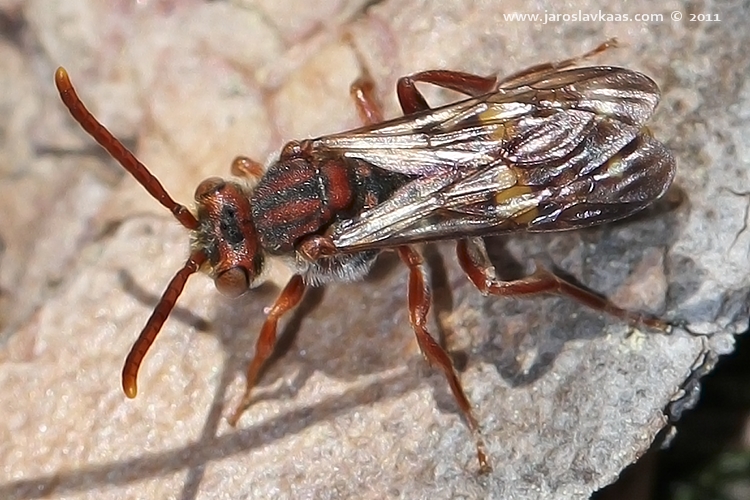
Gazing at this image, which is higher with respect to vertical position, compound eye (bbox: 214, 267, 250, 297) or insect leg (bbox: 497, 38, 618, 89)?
insect leg (bbox: 497, 38, 618, 89)

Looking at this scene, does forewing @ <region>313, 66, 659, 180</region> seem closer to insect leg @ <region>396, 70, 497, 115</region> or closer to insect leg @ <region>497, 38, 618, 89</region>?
insect leg @ <region>497, 38, 618, 89</region>

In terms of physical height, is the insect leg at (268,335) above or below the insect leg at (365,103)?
below

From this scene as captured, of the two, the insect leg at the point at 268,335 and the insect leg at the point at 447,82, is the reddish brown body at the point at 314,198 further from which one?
the insect leg at the point at 447,82

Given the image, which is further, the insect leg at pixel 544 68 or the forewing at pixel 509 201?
the insect leg at pixel 544 68

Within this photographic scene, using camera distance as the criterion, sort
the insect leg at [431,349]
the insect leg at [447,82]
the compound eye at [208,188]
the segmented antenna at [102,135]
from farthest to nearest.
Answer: the insect leg at [447,82]
the compound eye at [208,188]
the insect leg at [431,349]
the segmented antenna at [102,135]

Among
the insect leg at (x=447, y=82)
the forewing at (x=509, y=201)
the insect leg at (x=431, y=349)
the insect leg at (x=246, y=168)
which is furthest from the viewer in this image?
the insect leg at (x=246, y=168)

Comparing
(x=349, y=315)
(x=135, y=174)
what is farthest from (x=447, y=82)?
(x=135, y=174)

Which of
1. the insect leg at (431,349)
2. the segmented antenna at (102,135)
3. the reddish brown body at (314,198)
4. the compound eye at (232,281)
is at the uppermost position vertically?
the segmented antenna at (102,135)

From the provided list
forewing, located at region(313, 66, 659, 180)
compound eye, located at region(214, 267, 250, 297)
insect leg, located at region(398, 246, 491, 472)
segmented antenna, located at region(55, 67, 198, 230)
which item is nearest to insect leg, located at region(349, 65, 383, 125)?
forewing, located at region(313, 66, 659, 180)

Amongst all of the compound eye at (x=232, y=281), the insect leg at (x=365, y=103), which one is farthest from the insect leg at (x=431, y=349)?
the insect leg at (x=365, y=103)
